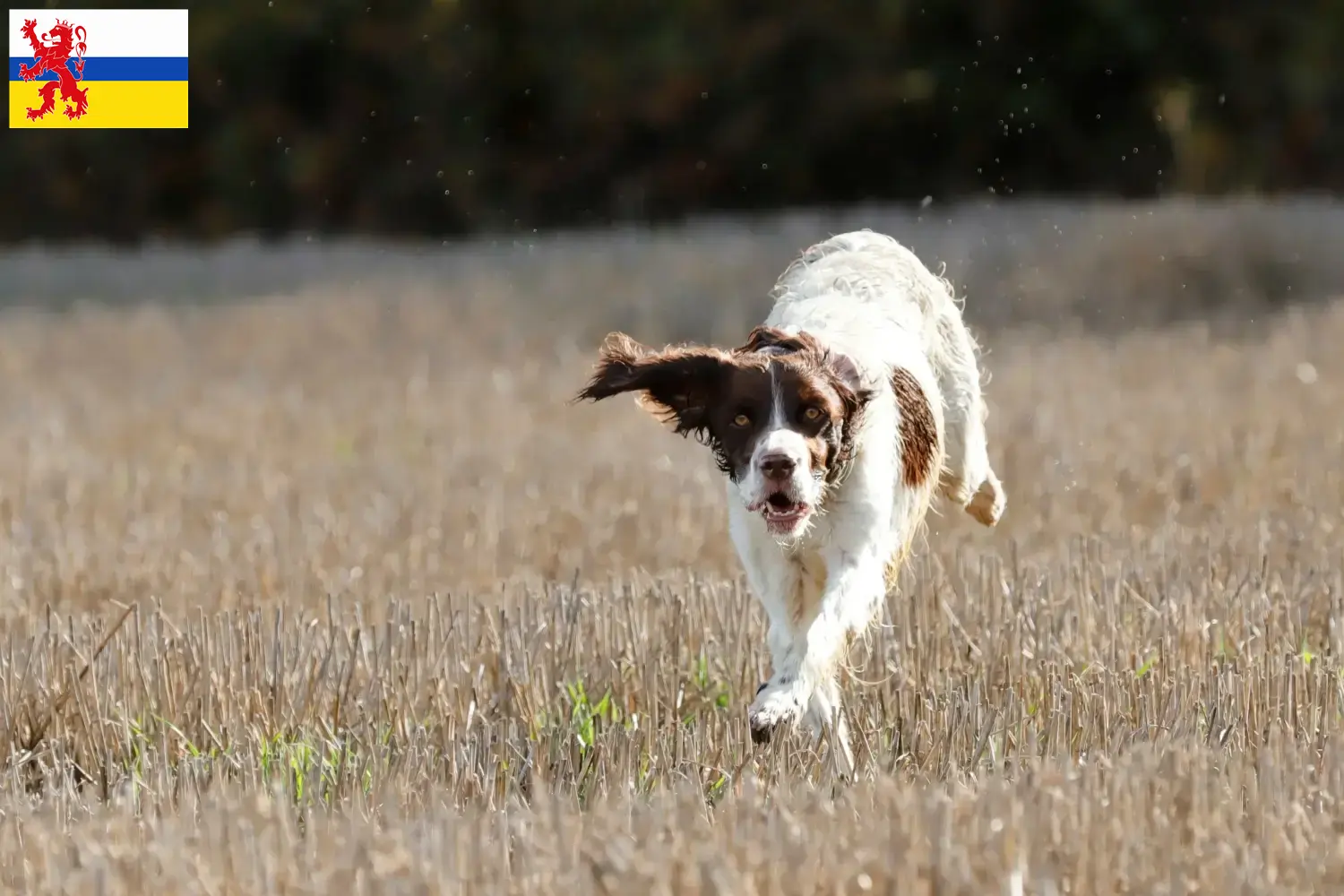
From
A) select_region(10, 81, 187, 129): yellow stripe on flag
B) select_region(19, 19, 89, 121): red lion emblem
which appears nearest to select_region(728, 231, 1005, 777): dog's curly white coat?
select_region(19, 19, 89, 121): red lion emblem

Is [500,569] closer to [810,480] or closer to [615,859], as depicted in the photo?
[810,480]

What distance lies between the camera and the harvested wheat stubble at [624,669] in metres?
2.95

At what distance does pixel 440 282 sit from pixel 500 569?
7.38 m

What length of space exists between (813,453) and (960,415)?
1.28 m

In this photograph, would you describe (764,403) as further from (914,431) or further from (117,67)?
(117,67)

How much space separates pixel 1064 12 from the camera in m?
19.0

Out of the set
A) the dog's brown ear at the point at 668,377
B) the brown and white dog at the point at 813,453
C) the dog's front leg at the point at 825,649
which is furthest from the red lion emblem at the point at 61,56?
the dog's front leg at the point at 825,649

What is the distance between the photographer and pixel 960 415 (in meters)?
5.04

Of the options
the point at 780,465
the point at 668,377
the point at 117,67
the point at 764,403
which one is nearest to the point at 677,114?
the point at 117,67

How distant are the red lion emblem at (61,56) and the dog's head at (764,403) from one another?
6783 millimetres

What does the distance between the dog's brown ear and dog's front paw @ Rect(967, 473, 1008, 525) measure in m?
1.37

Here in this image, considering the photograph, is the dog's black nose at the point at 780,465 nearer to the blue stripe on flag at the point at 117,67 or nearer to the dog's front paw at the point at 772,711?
the dog's front paw at the point at 772,711

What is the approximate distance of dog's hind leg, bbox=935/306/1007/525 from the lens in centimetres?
503

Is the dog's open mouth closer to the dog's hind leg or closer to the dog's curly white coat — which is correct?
the dog's curly white coat
